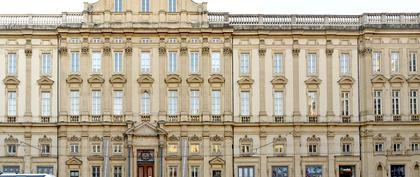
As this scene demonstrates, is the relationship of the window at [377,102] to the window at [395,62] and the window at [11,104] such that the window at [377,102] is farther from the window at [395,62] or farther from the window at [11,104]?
the window at [11,104]

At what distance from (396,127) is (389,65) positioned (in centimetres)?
497

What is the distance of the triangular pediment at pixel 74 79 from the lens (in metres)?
80.2

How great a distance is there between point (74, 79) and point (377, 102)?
24.0 m

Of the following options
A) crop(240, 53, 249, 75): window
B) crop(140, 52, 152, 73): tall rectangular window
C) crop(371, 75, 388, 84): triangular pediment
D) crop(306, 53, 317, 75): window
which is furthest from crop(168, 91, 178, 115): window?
crop(371, 75, 388, 84): triangular pediment

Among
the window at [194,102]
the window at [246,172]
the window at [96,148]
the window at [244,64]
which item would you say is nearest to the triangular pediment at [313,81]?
the window at [244,64]

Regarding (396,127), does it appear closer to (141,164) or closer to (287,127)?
(287,127)

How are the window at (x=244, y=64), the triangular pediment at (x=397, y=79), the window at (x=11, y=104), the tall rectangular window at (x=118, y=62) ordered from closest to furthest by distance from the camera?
the window at (x=11, y=104) < the tall rectangular window at (x=118, y=62) < the triangular pediment at (x=397, y=79) < the window at (x=244, y=64)

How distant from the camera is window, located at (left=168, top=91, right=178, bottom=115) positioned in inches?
3177

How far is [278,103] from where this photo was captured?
81.6 meters

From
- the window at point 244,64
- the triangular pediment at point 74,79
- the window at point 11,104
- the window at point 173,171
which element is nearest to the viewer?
the window at point 173,171

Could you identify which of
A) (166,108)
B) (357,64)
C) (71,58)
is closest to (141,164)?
(166,108)

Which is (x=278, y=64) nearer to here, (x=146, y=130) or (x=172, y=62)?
(x=172, y=62)

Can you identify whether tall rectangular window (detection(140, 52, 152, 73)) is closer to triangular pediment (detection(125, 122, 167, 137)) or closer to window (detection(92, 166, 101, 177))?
triangular pediment (detection(125, 122, 167, 137))

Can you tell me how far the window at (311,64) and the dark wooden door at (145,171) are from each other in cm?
1475
